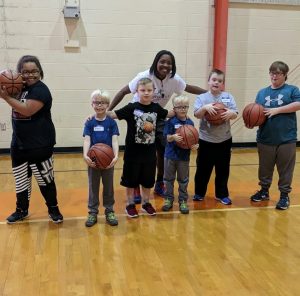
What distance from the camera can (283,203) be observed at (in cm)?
413

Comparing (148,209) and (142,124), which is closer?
(142,124)

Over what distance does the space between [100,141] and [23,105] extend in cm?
71

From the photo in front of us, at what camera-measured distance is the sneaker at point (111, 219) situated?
12.1 feet

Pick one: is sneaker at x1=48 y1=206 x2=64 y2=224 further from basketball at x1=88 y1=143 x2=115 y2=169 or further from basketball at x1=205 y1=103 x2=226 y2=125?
basketball at x1=205 y1=103 x2=226 y2=125

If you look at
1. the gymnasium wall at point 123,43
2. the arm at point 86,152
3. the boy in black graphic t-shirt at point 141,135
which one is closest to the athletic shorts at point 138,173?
the boy in black graphic t-shirt at point 141,135

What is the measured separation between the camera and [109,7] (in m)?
6.44

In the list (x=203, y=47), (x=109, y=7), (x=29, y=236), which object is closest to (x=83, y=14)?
(x=109, y=7)

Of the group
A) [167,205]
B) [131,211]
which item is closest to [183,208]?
[167,205]

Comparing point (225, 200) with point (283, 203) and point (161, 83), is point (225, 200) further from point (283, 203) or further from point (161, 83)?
point (161, 83)

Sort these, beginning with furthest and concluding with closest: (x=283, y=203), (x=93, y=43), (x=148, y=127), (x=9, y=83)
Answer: (x=93, y=43) < (x=283, y=203) < (x=148, y=127) < (x=9, y=83)

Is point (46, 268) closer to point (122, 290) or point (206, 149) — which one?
point (122, 290)

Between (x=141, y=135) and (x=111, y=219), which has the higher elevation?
(x=141, y=135)

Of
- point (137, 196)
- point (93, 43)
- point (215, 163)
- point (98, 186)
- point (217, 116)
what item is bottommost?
point (137, 196)

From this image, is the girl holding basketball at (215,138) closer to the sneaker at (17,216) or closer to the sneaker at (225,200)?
the sneaker at (225,200)
